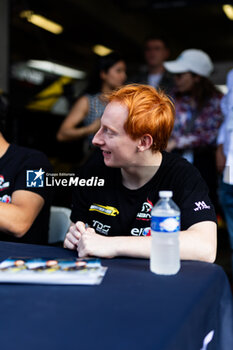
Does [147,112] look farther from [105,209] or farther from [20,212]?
[20,212]

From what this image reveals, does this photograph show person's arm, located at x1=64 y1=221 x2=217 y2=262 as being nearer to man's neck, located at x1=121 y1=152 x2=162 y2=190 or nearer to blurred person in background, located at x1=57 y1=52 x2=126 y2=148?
man's neck, located at x1=121 y1=152 x2=162 y2=190

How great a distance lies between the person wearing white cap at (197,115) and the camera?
9.01 feet

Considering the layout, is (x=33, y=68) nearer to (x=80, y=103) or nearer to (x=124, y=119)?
(x=80, y=103)

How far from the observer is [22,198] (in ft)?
5.41

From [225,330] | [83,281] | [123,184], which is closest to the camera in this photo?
[83,281]

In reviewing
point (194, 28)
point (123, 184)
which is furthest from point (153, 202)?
point (194, 28)

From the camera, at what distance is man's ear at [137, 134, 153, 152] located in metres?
1.36

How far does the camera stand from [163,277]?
1.02 meters

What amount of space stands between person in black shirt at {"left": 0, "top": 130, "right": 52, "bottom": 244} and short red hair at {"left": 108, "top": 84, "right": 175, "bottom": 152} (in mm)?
496

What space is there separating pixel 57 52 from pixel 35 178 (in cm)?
369

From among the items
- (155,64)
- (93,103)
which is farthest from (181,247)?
(155,64)

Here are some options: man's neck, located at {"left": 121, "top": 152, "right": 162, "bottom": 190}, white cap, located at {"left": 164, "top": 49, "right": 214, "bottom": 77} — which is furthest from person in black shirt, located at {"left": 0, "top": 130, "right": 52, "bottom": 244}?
white cap, located at {"left": 164, "top": 49, "right": 214, "bottom": 77}

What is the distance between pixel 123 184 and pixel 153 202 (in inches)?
5.1

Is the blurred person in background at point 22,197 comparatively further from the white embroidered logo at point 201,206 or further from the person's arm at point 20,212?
the white embroidered logo at point 201,206
